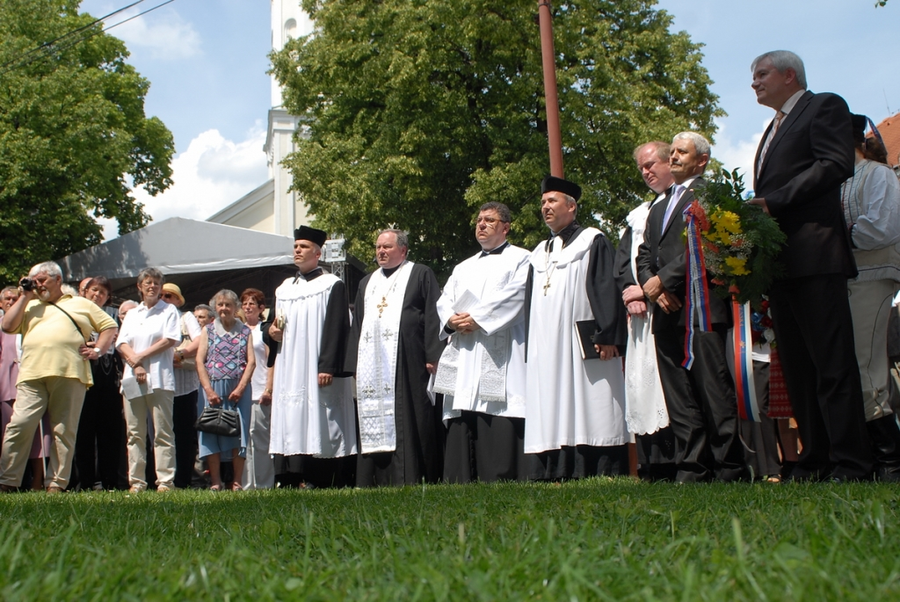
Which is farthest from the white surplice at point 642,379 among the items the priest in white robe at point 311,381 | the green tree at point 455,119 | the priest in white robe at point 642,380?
the green tree at point 455,119

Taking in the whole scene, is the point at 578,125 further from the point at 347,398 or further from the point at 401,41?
the point at 347,398

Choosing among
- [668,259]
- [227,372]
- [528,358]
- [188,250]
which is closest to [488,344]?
[528,358]

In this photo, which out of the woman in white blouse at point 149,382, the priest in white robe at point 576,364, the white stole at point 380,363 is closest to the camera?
the priest in white robe at point 576,364

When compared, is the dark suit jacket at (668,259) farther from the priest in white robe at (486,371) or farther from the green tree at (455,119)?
the green tree at (455,119)

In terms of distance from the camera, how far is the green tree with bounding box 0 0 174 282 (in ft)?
89.9

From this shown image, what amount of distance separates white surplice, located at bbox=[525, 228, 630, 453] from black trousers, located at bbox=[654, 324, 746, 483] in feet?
3.62

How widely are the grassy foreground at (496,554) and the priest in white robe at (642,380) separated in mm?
2490

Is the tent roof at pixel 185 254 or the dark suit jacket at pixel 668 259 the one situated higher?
the tent roof at pixel 185 254

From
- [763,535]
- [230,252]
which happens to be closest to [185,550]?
[763,535]

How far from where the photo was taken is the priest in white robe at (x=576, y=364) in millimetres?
6777

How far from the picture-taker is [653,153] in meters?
6.78

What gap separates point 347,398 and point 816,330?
204 inches

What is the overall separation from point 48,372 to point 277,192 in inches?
1551

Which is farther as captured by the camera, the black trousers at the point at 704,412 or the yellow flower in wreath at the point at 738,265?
the black trousers at the point at 704,412
